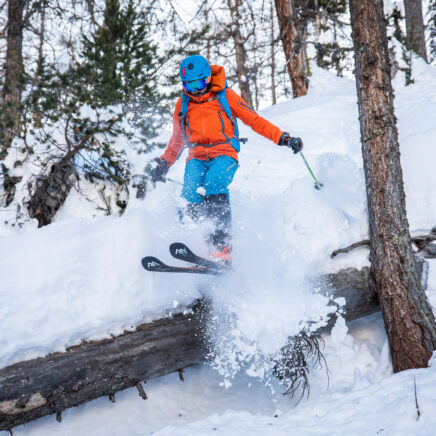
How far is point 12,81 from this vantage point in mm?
6316

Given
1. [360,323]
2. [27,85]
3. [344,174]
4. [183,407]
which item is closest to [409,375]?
[360,323]

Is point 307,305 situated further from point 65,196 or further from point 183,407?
point 65,196

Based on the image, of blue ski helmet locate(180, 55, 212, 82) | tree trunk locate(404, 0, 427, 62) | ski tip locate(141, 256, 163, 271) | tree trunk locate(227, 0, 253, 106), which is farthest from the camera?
tree trunk locate(227, 0, 253, 106)

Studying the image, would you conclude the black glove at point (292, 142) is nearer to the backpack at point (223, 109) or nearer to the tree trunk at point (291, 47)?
the backpack at point (223, 109)

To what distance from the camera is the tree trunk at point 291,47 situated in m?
7.27

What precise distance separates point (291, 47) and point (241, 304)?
22.2 feet

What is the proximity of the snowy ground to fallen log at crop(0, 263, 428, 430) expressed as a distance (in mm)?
108

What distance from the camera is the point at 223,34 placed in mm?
11344

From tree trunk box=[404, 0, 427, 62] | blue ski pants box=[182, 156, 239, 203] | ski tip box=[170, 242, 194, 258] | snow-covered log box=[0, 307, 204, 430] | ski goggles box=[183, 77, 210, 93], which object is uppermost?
tree trunk box=[404, 0, 427, 62]

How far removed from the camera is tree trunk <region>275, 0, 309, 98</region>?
7.27m

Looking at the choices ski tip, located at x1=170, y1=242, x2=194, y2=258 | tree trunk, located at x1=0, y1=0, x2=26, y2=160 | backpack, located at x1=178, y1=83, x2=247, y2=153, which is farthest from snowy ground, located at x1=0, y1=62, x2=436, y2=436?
tree trunk, located at x1=0, y1=0, x2=26, y2=160

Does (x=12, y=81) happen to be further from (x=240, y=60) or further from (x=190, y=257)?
(x=240, y=60)

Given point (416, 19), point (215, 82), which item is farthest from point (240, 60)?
point (215, 82)

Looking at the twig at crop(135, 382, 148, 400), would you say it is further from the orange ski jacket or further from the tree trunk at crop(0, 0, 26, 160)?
the tree trunk at crop(0, 0, 26, 160)
